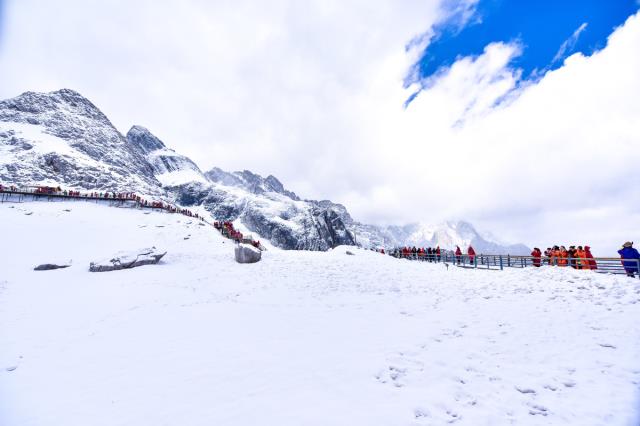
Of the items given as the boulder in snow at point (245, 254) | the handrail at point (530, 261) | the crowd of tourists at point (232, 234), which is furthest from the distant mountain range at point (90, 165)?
the handrail at point (530, 261)

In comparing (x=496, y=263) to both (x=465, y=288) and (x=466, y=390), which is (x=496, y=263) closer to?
(x=465, y=288)

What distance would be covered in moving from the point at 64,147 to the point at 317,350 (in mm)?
150165

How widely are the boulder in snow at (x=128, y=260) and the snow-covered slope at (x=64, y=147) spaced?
9486cm

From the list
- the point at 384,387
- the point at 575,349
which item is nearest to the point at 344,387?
the point at 384,387

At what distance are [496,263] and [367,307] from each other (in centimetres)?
1842

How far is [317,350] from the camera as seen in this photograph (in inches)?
409

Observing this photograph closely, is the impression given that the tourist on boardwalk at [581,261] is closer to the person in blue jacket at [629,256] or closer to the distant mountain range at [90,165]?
the person in blue jacket at [629,256]

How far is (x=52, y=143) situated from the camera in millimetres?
116500

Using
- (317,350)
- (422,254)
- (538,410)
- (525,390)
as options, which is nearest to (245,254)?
(317,350)

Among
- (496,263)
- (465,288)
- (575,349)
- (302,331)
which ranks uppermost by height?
(496,263)

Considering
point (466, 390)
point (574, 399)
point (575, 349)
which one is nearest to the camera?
point (574, 399)

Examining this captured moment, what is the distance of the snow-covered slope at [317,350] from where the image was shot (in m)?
7.14

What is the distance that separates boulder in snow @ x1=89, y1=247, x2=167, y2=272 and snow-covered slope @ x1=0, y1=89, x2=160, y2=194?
311 ft

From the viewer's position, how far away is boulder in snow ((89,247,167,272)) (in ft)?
68.4
